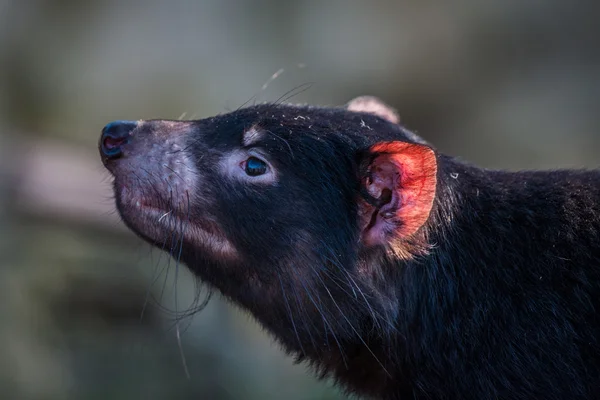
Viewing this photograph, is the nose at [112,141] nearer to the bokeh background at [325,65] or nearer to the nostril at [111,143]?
the nostril at [111,143]

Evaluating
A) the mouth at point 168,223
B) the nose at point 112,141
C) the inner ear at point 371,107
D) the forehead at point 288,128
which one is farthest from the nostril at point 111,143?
the inner ear at point 371,107

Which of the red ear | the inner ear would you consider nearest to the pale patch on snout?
the red ear

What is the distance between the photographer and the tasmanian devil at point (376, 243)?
8.05 feet

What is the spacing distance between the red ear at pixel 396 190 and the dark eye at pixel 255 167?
1.06 feet

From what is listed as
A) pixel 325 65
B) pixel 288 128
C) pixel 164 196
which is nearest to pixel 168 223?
pixel 164 196

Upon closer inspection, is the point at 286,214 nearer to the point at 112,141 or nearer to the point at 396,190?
the point at 396,190

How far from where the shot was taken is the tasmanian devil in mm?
2453

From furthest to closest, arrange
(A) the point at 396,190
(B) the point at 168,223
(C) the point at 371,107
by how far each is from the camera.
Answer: (C) the point at 371,107 → (B) the point at 168,223 → (A) the point at 396,190

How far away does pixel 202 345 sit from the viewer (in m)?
5.39

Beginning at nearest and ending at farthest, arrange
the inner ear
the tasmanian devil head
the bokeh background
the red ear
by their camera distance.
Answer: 1. the red ear
2. the tasmanian devil head
3. the inner ear
4. the bokeh background

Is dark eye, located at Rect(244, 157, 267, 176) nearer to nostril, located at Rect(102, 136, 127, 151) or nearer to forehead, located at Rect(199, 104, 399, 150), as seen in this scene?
forehead, located at Rect(199, 104, 399, 150)

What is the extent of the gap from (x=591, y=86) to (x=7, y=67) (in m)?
6.05

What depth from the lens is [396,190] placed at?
8.14 ft

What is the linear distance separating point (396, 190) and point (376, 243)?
0.63 ft
